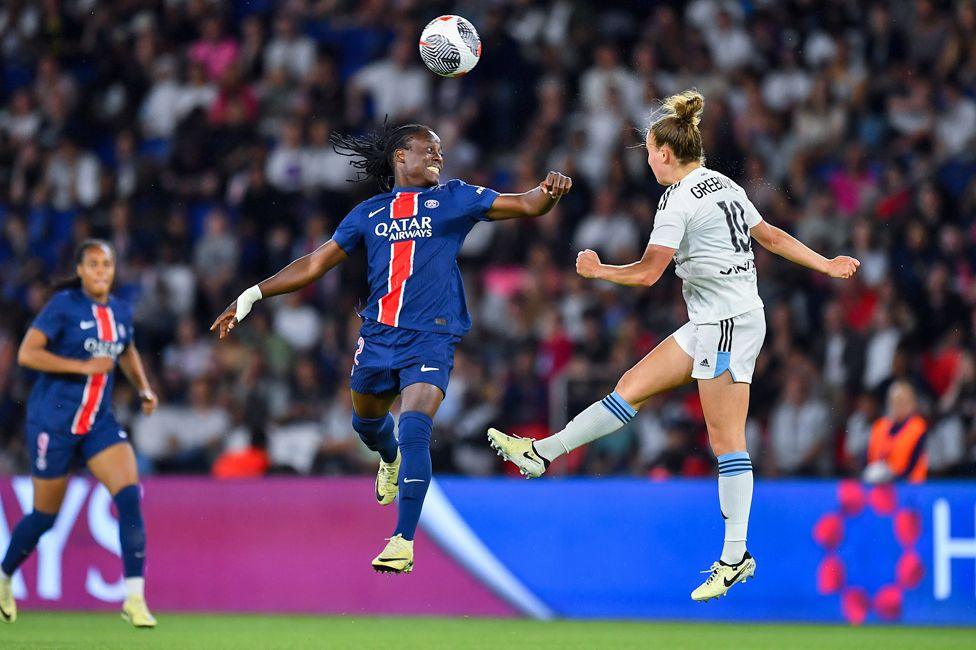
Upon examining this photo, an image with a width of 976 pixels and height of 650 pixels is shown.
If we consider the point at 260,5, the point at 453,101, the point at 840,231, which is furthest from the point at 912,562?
the point at 260,5

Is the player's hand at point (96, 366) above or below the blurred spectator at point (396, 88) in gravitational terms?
below

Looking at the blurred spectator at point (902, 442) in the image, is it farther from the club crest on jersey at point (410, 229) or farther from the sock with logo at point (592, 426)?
the club crest on jersey at point (410, 229)

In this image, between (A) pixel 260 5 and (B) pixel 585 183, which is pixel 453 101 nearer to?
(B) pixel 585 183

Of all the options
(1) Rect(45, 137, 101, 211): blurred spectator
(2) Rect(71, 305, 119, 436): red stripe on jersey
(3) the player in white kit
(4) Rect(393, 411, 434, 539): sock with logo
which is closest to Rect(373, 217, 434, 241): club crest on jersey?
(4) Rect(393, 411, 434, 539): sock with logo

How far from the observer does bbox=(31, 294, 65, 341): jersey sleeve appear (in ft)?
31.5

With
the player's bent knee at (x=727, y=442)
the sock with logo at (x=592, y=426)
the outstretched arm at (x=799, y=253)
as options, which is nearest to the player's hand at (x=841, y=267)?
the outstretched arm at (x=799, y=253)

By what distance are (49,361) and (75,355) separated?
0.64 ft

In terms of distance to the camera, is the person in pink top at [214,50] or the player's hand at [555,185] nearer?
the player's hand at [555,185]

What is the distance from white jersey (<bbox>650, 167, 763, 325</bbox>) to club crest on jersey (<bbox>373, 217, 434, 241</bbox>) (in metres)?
1.21

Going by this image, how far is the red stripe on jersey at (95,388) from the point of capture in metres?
9.66

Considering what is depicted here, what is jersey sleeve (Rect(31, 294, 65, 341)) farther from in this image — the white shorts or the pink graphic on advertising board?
the white shorts

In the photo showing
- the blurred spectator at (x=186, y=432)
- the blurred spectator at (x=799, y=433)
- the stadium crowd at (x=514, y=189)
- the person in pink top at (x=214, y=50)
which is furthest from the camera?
the person in pink top at (x=214, y=50)

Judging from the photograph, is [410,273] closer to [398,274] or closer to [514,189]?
[398,274]

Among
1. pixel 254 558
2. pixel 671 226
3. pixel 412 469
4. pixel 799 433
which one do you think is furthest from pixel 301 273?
pixel 799 433
